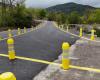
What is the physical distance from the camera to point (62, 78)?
26.0ft

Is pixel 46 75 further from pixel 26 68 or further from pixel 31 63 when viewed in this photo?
pixel 31 63

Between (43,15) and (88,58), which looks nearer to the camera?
(88,58)

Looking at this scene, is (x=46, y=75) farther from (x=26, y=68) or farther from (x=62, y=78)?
(x=26, y=68)

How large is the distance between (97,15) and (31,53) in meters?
132

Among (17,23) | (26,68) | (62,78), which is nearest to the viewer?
(62,78)

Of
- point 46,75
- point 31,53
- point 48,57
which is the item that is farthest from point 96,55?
point 46,75

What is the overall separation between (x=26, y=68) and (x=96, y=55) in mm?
4418

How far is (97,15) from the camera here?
14000 cm

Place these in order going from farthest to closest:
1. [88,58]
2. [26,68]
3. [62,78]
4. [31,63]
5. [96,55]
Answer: [96,55], [88,58], [31,63], [26,68], [62,78]

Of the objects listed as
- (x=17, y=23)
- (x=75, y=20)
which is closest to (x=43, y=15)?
(x=75, y=20)

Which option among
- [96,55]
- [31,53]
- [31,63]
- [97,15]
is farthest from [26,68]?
[97,15]

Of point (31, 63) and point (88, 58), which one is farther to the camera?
point (88, 58)

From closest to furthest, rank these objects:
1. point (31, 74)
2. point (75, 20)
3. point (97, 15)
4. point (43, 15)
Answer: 1. point (31, 74)
2. point (75, 20)
3. point (97, 15)
4. point (43, 15)

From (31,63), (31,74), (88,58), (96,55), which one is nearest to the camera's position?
(31,74)
